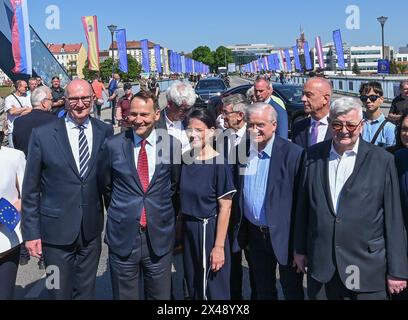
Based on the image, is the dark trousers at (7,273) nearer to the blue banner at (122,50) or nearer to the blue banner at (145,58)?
the blue banner at (122,50)

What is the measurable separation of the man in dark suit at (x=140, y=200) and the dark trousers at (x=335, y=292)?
107 cm

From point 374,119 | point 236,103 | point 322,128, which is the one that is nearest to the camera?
point 322,128

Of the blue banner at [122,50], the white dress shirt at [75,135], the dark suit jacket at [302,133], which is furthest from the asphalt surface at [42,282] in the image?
the blue banner at [122,50]

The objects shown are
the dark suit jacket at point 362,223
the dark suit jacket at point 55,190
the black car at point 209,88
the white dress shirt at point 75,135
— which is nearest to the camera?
the dark suit jacket at point 362,223

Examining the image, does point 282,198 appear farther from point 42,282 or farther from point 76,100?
point 42,282

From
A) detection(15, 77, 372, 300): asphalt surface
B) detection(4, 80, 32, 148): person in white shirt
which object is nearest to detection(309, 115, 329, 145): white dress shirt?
detection(15, 77, 372, 300): asphalt surface

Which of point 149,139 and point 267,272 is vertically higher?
point 149,139

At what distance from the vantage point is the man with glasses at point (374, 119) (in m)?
4.46

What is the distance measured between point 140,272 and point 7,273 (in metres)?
0.93

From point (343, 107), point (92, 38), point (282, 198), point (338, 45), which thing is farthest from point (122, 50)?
point (343, 107)

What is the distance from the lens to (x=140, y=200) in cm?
329

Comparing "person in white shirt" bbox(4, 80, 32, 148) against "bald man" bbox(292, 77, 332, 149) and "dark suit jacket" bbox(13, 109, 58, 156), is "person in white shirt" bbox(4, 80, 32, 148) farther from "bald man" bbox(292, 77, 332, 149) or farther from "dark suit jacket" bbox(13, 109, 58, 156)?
"bald man" bbox(292, 77, 332, 149)
